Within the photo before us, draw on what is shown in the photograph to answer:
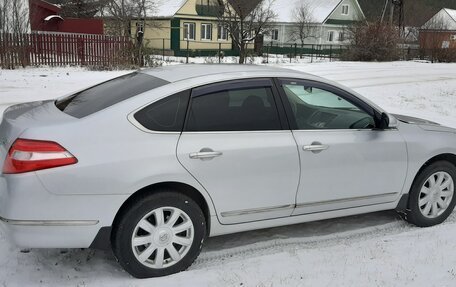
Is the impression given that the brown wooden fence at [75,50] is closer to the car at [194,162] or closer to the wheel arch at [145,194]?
the car at [194,162]

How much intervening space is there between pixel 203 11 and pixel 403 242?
126ft

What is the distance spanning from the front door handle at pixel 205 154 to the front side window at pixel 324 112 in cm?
84

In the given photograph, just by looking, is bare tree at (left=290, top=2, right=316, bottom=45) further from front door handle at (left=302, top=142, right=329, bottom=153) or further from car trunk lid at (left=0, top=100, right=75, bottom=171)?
car trunk lid at (left=0, top=100, right=75, bottom=171)

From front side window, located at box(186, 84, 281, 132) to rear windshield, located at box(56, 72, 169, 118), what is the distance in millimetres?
380

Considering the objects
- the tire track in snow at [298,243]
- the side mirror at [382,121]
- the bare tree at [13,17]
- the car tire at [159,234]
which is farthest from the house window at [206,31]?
the car tire at [159,234]

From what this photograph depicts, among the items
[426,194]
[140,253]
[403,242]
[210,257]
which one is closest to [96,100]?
[140,253]

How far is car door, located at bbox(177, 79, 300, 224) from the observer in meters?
3.57

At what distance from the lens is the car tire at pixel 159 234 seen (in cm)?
338

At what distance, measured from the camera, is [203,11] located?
40.5m

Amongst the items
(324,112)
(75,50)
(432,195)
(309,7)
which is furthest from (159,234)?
(309,7)

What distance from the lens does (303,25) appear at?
1892 inches

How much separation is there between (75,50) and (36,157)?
18.4 m

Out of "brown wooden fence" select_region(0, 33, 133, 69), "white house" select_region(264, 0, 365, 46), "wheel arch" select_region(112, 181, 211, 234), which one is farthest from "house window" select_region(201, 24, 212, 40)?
"wheel arch" select_region(112, 181, 211, 234)

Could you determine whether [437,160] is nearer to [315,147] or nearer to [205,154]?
[315,147]
